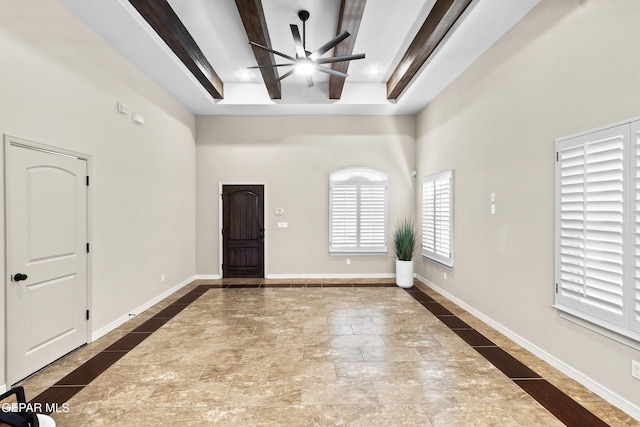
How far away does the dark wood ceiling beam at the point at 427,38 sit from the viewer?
128 inches

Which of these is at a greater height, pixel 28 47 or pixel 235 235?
pixel 28 47

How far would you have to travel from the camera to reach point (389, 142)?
667 centimetres

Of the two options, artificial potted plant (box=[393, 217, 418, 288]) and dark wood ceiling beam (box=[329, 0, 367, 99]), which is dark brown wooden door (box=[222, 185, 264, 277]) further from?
dark wood ceiling beam (box=[329, 0, 367, 99])

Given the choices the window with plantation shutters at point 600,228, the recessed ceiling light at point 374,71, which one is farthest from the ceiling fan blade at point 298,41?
the window with plantation shutters at point 600,228

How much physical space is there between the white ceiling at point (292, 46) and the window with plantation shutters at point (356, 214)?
148 cm

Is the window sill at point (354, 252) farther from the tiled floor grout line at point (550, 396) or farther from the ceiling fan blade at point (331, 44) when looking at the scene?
the ceiling fan blade at point (331, 44)

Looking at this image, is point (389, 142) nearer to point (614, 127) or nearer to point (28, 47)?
point (614, 127)

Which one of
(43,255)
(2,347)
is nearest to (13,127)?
(43,255)

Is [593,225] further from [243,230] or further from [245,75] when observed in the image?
[243,230]

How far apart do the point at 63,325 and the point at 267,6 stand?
13.2 ft

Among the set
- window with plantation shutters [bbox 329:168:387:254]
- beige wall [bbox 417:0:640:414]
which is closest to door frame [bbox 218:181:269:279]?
window with plantation shutters [bbox 329:168:387:254]

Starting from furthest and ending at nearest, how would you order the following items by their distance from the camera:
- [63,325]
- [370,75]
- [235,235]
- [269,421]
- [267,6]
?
[235,235] < [370,75] < [267,6] < [63,325] < [269,421]

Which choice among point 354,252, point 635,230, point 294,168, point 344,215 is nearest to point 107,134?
point 294,168

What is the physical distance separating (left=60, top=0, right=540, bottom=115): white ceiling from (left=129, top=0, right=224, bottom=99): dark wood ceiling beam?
3.0 inches
